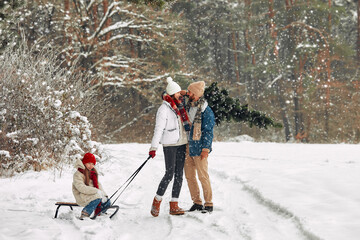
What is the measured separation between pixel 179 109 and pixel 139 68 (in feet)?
55.9

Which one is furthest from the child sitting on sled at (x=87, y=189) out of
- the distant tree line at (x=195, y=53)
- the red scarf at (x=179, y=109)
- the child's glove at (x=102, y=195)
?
the distant tree line at (x=195, y=53)

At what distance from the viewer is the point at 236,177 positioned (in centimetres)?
822

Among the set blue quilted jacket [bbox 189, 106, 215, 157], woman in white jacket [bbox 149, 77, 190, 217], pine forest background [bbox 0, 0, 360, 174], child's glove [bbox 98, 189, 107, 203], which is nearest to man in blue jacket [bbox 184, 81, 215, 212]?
blue quilted jacket [bbox 189, 106, 215, 157]

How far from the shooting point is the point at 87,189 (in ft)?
17.3

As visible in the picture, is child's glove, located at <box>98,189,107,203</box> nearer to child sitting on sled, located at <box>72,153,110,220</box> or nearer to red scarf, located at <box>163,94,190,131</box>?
child sitting on sled, located at <box>72,153,110,220</box>

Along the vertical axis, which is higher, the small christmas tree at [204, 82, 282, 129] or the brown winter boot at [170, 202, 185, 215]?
the small christmas tree at [204, 82, 282, 129]

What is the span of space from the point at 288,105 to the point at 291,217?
1081 inches

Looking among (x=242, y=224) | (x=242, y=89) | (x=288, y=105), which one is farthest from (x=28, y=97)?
(x=242, y=89)

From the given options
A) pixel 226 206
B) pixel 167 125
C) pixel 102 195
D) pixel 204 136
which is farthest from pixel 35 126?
pixel 226 206

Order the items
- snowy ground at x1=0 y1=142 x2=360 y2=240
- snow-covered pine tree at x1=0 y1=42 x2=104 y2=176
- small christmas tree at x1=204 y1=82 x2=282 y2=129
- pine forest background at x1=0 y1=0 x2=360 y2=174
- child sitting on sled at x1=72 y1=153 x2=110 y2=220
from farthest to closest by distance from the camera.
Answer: pine forest background at x1=0 y1=0 x2=360 y2=174 < snow-covered pine tree at x1=0 y1=42 x2=104 y2=176 < small christmas tree at x1=204 y1=82 x2=282 y2=129 < child sitting on sled at x1=72 y1=153 x2=110 y2=220 < snowy ground at x1=0 y1=142 x2=360 y2=240

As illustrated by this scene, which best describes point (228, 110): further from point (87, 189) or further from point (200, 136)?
point (87, 189)

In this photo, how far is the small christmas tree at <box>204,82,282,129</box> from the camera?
21.8ft

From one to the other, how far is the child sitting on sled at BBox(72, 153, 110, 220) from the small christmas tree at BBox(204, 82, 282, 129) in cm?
219

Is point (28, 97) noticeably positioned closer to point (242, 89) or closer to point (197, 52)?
point (197, 52)
